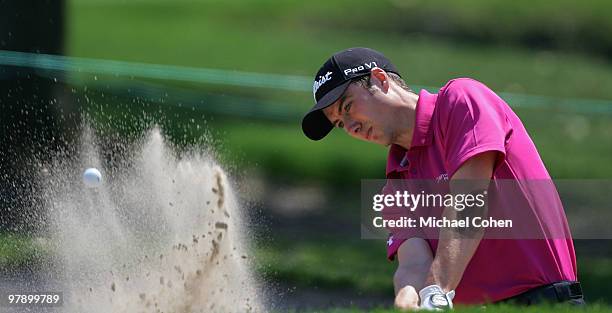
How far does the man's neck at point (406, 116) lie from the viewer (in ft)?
14.4

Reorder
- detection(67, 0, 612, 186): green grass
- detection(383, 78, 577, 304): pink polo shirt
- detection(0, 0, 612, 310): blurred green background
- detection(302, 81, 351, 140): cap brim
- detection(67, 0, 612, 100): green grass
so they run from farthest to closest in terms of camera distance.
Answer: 1. detection(67, 0, 612, 100): green grass
2. detection(67, 0, 612, 186): green grass
3. detection(0, 0, 612, 310): blurred green background
4. detection(302, 81, 351, 140): cap brim
5. detection(383, 78, 577, 304): pink polo shirt

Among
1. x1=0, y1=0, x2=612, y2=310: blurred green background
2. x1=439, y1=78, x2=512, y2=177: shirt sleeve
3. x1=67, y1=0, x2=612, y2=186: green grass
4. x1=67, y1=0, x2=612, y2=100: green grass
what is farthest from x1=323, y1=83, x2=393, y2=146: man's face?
x1=67, y1=0, x2=612, y2=100: green grass

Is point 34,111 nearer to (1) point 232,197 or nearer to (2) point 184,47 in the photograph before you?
(1) point 232,197

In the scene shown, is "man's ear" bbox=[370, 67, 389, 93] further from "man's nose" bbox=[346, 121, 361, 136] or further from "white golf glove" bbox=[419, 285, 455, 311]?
"white golf glove" bbox=[419, 285, 455, 311]

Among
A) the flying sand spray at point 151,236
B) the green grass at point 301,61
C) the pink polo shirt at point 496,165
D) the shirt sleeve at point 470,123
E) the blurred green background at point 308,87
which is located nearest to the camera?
the shirt sleeve at point 470,123

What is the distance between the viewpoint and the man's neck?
4.38m

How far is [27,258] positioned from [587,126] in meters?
10.7

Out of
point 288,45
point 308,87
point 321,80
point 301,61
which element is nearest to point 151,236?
point 321,80

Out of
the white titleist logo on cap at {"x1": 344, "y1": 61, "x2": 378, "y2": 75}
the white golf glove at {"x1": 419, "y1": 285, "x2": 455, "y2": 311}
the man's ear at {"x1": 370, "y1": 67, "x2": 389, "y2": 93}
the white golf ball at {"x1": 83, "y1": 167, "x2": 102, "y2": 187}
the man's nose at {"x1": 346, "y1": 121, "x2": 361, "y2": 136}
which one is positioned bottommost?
the white golf glove at {"x1": 419, "y1": 285, "x2": 455, "y2": 311}

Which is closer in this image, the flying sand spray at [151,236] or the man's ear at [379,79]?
the man's ear at [379,79]

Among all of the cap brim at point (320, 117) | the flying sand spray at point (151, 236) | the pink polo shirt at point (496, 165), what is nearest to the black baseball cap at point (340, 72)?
the cap brim at point (320, 117)

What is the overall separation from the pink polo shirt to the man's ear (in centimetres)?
15

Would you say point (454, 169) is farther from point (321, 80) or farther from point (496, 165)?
point (321, 80)

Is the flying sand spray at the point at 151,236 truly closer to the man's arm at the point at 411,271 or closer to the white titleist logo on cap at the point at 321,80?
the man's arm at the point at 411,271
